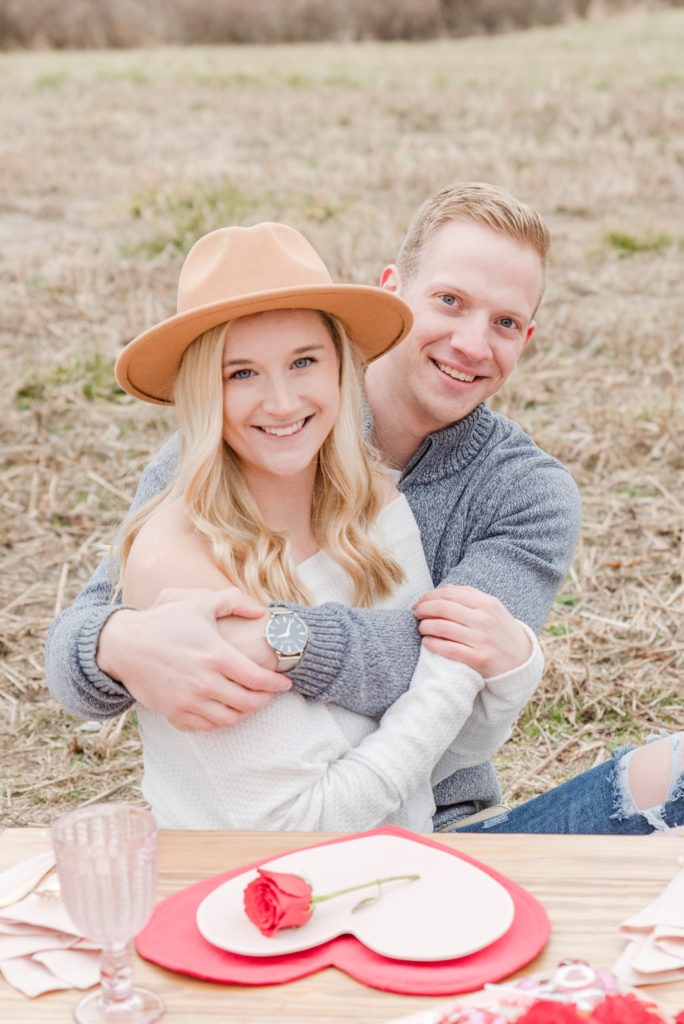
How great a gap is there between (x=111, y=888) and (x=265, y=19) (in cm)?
2304

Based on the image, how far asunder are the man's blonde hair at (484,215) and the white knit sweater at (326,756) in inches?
32.8

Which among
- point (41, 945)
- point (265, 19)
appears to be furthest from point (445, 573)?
point (265, 19)

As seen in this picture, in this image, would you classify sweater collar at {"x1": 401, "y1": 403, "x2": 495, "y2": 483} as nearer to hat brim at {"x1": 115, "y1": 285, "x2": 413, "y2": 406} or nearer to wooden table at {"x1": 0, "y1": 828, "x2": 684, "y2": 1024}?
hat brim at {"x1": 115, "y1": 285, "x2": 413, "y2": 406}

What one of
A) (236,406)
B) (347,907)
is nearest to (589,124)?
(236,406)

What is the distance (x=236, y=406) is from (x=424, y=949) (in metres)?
0.95

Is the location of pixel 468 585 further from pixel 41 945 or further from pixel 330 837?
pixel 41 945

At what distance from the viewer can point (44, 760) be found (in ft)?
11.9

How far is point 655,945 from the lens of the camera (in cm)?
145

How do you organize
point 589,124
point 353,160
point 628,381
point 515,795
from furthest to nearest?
point 589,124, point 353,160, point 628,381, point 515,795

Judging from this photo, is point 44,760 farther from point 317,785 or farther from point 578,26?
point 578,26

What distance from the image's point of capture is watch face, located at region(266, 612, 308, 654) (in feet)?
6.36

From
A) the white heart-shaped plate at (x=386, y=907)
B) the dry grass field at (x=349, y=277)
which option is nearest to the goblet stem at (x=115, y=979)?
the white heart-shaped plate at (x=386, y=907)

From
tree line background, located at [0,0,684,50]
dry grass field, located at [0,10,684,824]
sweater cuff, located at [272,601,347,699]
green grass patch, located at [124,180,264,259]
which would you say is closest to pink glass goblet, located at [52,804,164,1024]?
sweater cuff, located at [272,601,347,699]

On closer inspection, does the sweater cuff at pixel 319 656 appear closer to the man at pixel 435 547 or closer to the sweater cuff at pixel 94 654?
the man at pixel 435 547
